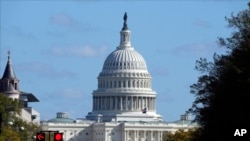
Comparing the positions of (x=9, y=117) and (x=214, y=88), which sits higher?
(x=9, y=117)

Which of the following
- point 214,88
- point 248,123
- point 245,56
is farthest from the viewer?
point 214,88

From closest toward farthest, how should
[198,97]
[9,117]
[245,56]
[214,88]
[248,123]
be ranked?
[248,123]
[245,56]
[214,88]
[198,97]
[9,117]

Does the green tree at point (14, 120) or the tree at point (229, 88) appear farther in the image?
the green tree at point (14, 120)

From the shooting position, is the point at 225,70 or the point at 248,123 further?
the point at 225,70

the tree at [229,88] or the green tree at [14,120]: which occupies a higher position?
the green tree at [14,120]

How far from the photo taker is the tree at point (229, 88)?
69.8m

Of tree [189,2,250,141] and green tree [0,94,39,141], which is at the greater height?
green tree [0,94,39,141]

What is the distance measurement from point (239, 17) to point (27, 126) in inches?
3093

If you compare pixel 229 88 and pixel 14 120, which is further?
pixel 14 120

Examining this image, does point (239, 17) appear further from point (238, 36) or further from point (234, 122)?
point (234, 122)

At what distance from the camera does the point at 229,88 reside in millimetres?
72312

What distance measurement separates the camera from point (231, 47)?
78.6 m

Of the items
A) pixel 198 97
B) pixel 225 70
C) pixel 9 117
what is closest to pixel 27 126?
pixel 9 117

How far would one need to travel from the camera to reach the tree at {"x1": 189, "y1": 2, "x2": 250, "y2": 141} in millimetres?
69812
